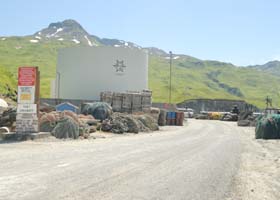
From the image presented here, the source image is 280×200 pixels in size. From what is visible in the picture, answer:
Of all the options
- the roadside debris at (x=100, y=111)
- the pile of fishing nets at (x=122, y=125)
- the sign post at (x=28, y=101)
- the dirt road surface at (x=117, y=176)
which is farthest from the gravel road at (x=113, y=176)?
the roadside debris at (x=100, y=111)

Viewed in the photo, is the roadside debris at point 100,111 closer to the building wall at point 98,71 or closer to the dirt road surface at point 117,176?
the building wall at point 98,71

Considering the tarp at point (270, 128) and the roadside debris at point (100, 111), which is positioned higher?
the roadside debris at point (100, 111)

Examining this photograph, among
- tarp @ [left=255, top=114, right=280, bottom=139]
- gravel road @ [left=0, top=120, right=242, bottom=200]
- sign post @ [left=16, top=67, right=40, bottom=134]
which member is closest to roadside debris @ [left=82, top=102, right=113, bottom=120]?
tarp @ [left=255, top=114, right=280, bottom=139]

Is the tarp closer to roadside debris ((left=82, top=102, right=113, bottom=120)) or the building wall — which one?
roadside debris ((left=82, top=102, right=113, bottom=120))

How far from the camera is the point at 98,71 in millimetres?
56000

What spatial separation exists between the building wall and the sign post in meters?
31.1

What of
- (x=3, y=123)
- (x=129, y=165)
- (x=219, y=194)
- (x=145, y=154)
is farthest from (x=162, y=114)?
(x=219, y=194)

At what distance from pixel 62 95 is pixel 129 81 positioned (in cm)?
869

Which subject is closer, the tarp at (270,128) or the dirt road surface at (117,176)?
the dirt road surface at (117,176)

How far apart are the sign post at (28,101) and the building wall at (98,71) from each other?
1226 inches

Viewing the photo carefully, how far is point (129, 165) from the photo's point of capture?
47.3ft

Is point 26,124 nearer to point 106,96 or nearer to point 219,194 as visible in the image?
point 219,194

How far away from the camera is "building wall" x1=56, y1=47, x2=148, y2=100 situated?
56000 mm

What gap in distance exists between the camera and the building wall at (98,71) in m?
56.0
